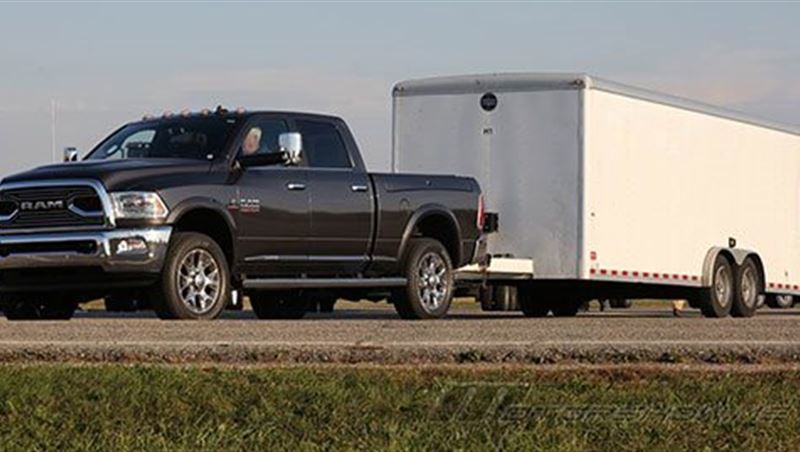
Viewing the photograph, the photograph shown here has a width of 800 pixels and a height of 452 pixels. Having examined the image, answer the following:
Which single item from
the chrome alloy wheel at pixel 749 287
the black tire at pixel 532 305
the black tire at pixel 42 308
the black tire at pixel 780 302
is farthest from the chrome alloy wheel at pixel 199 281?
the black tire at pixel 780 302

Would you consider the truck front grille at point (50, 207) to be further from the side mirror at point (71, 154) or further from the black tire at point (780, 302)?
the black tire at point (780, 302)

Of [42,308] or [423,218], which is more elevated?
[423,218]

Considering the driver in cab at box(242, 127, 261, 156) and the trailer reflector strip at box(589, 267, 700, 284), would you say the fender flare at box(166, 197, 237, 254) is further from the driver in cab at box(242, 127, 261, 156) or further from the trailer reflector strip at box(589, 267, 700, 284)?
the trailer reflector strip at box(589, 267, 700, 284)

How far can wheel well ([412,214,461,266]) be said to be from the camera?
20.5m

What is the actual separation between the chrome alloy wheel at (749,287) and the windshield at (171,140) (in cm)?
939

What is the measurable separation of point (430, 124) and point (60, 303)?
19.9 ft

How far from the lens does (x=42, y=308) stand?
18766 millimetres

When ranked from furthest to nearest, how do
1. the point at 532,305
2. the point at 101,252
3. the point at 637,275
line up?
the point at 532,305, the point at 637,275, the point at 101,252

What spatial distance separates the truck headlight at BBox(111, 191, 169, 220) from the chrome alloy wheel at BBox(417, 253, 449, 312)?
11.1ft

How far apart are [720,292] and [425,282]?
651cm

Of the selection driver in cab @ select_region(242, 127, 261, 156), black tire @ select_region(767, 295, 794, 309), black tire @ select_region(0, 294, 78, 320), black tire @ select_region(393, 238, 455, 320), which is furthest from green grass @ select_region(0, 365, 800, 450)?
black tire @ select_region(767, 295, 794, 309)

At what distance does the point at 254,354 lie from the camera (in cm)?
1184

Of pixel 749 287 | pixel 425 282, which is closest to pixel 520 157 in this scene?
pixel 425 282

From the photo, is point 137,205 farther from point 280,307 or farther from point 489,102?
point 489,102
